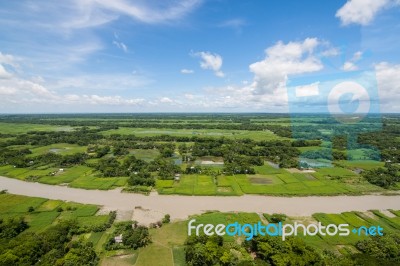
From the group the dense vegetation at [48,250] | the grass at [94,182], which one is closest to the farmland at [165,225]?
the dense vegetation at [48,250]

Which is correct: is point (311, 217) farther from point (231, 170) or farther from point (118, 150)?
point (118, 150)

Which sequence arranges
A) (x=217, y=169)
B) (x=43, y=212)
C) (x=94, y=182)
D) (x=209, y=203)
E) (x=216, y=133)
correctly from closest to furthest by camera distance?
(x=43, y=212) < (x=209, y=203) < (x=94, y=182) < (x=217, y=169) < (x=216, y=133)

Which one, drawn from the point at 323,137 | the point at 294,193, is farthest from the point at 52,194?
the point at 323,137

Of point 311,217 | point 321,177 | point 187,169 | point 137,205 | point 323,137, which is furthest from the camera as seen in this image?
point 323,137

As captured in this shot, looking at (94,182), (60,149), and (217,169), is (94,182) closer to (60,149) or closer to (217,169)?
(217,169)

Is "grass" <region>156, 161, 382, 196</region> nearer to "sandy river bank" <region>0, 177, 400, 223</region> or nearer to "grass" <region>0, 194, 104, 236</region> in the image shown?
"sandy river bank" <region>0, 177, 400, 223</region>

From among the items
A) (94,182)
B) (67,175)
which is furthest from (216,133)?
(94,182)
